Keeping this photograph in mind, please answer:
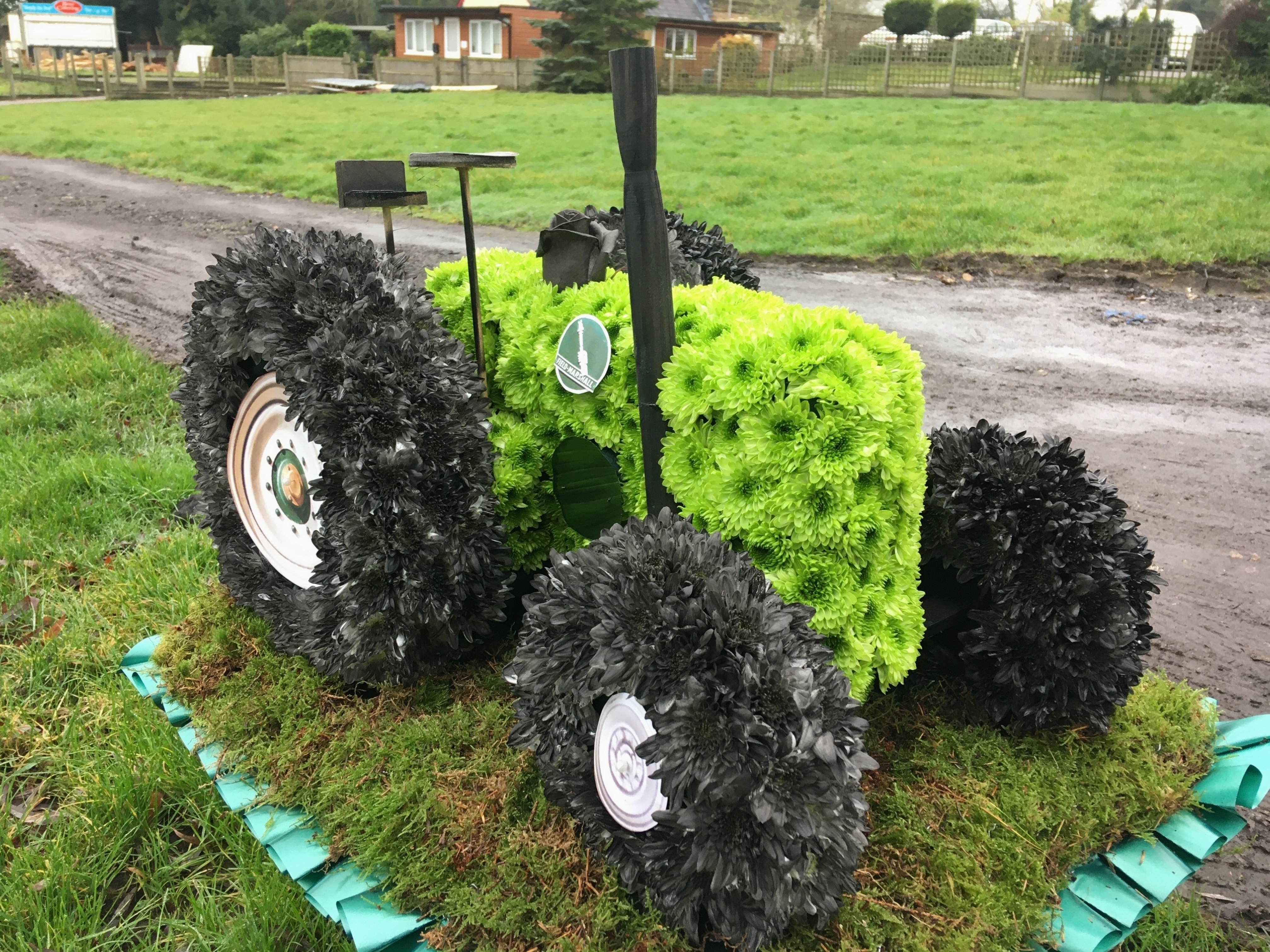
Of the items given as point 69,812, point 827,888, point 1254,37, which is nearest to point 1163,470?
point 827,888

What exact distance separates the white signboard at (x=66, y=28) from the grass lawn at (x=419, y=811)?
40.4 m

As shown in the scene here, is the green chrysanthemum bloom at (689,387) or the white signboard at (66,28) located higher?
the white signboard at (66,28)

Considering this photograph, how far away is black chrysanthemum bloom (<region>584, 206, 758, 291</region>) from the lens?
2697mm

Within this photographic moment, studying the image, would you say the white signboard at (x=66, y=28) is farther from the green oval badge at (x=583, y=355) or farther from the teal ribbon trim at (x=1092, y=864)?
the teal ribbon trim at (x=1092, y=864)

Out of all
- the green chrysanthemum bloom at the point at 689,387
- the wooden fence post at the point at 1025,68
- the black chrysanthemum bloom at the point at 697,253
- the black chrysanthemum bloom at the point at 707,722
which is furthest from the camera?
the wooden fence post at the point at 1025,68

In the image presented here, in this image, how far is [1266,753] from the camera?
221 cm

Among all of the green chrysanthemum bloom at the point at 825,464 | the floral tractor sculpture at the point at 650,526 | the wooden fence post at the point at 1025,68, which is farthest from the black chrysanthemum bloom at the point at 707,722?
the wooden fence post at the point at 1025,68

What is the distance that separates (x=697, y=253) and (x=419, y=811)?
1.89 metres

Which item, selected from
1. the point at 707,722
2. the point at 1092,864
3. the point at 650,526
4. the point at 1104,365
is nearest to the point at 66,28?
the point at 1104,365

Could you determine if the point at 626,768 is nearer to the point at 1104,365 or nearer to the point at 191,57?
the point at 1104,365

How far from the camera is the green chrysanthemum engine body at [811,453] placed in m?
1.83

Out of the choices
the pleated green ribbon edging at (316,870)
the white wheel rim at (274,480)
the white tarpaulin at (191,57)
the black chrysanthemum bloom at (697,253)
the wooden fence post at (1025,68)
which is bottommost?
the pleated green ribbon edging at (316,870)

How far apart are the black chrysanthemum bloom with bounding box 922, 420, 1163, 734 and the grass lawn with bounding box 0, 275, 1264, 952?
0.14 meters

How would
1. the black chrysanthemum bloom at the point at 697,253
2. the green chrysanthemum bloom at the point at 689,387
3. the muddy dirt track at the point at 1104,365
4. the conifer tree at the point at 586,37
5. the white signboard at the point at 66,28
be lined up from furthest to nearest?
the white signboard at the point at 66,28 → the conifer tree at the point at 586,37 → the muddy dirt track at the point at 1104,365 → the black chrysanthemum bloom at the point at 697,253 → the green chrysanthemum bloom at the point at 689,387
